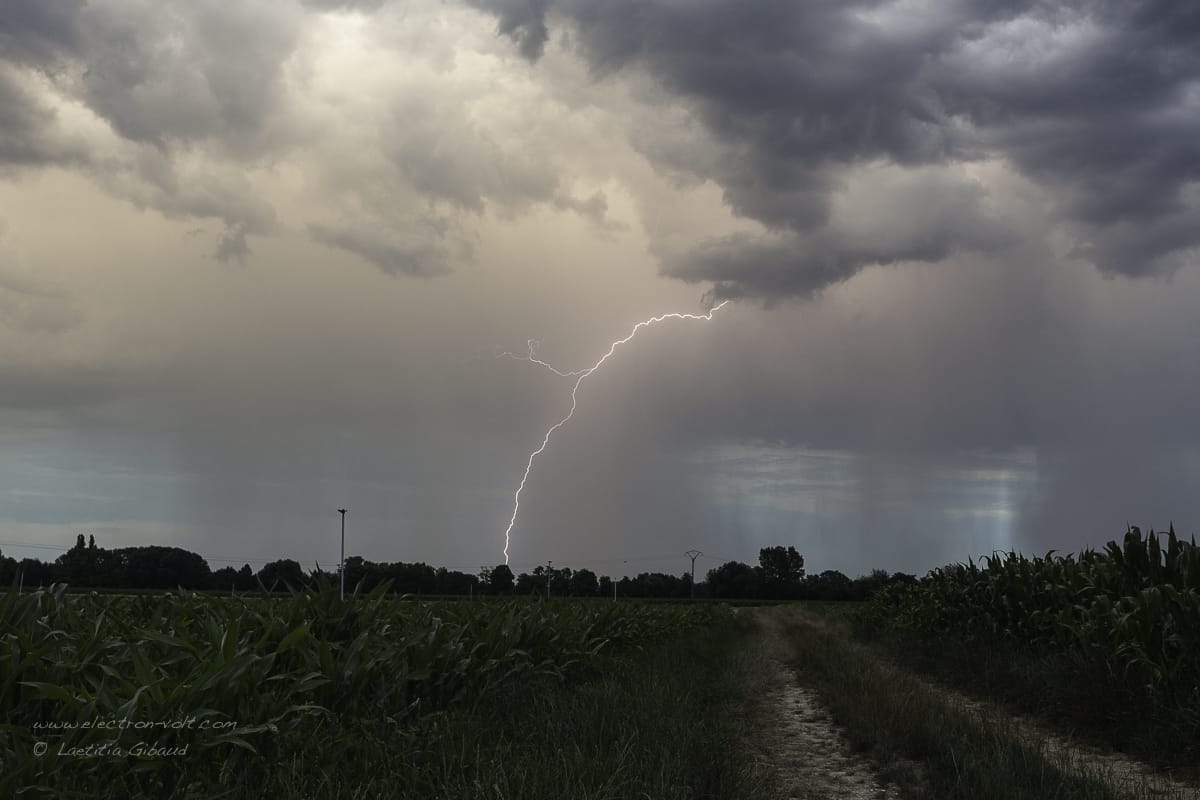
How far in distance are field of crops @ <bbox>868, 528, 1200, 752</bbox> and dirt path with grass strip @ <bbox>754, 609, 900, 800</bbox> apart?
3.18 metres

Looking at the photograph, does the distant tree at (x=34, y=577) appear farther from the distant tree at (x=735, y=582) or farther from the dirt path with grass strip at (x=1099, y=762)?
the distant tree at (x=735, y=582)

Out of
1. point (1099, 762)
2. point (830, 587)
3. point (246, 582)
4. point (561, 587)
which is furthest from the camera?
point (830, 587)

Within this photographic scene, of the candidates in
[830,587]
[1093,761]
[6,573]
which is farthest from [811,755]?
[830,587]

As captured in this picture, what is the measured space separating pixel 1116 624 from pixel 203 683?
10215mm

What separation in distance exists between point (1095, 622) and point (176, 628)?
36.3 feet

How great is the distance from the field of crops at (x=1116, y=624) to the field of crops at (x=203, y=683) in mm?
7047

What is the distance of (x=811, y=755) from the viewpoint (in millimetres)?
7941

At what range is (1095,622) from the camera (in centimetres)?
1082

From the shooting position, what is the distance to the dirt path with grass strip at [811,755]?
6.45 m

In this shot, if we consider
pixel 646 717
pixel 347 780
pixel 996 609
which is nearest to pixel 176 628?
pixel 347 780

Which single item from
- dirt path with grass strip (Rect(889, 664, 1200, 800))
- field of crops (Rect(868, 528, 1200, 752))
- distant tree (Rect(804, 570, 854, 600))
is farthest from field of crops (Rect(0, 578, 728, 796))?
distant tree (Rect(804, 570, 854, 600))

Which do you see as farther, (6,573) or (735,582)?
(735,582)

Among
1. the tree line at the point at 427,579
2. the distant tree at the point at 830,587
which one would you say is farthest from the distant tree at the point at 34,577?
the distant tree at the point at 830,587

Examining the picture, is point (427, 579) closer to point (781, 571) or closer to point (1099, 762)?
point (1099, 762)
